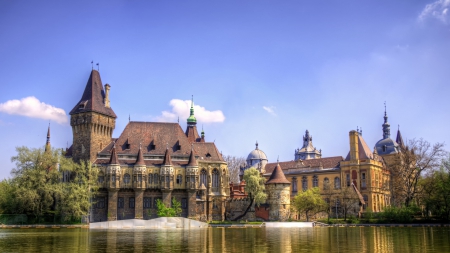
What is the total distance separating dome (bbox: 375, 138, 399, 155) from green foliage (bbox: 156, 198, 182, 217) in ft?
204

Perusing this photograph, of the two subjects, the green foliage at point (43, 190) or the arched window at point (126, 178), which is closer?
the green foliage at point (43, 190)

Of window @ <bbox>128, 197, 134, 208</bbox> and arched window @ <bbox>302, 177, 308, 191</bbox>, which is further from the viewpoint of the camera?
arched window @ <bbox>302, 177, 308, 191</bbox>

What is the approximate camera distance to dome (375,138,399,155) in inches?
4931

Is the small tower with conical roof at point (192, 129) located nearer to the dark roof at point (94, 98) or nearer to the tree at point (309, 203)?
the dark roof at point (94, 98)

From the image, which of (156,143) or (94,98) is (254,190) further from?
(94,98)

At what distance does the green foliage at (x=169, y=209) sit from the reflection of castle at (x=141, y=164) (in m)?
2.22

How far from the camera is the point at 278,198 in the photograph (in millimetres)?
89750

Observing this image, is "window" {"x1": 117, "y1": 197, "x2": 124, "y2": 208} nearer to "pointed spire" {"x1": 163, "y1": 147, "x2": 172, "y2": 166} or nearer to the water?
"pointed spire" {"x1": 163, "y1": 147, "x2": 172, "y2": 166}

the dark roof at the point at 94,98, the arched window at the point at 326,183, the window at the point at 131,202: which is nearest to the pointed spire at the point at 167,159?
the window at the point at 131,202

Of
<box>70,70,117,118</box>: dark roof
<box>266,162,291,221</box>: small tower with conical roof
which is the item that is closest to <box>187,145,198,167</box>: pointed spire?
<box>266,162,291,221</box>: small tower with conical roof

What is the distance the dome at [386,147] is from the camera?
125250 millimetres

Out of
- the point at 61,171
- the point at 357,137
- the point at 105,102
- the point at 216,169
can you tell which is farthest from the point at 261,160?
the point at 61,171

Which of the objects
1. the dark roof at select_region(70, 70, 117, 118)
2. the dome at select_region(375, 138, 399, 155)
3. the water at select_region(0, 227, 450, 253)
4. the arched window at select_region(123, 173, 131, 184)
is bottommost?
the water at select_region(0, 227, 450, 253)

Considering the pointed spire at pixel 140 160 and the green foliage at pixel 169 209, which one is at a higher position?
the pointed spire at pixel 140 160
